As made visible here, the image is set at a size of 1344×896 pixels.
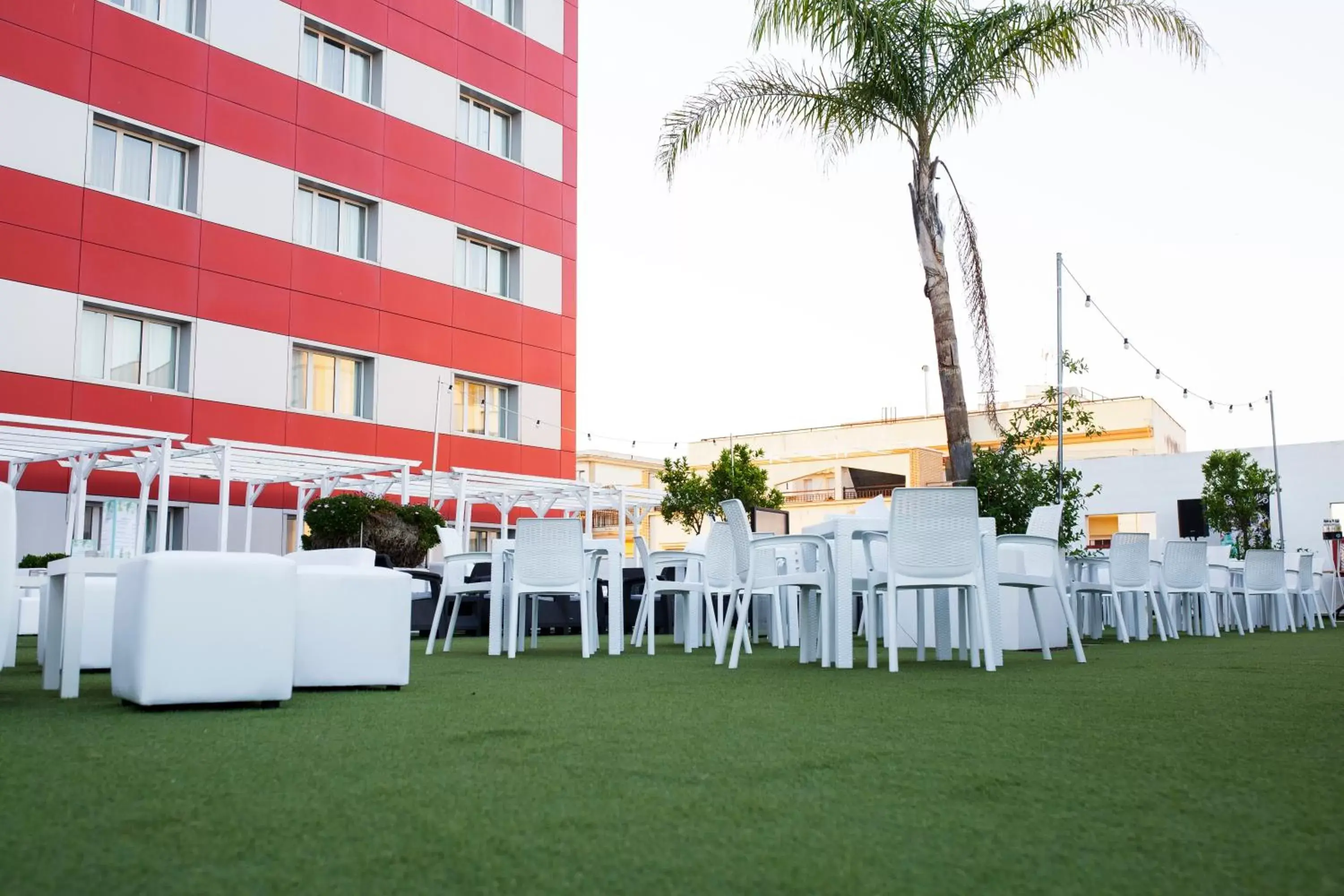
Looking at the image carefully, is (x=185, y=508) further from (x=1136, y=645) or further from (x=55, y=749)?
(x=55, y=749)

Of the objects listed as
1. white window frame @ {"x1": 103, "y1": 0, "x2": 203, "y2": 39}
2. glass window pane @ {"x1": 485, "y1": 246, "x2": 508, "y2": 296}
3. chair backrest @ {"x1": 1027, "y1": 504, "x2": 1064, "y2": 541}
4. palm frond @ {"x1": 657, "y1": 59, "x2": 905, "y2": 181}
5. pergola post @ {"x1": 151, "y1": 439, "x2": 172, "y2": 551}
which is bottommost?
chair backrest @ {"x1": 1027, "y1": 504, "x2": 1064, "y2": 541}

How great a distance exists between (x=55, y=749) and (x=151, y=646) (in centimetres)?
110

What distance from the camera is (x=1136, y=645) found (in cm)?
873

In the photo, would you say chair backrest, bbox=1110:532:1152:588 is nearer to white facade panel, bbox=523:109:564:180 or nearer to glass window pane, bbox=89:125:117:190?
glass window pane, bbox=89:125:117:190

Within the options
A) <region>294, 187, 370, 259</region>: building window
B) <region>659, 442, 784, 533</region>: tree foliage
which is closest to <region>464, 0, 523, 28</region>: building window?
<region>294, 187, 370, 259</region>: building window

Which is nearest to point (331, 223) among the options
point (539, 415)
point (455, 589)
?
point (539, 415)

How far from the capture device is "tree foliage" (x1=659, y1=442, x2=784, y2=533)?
2589 centimetres

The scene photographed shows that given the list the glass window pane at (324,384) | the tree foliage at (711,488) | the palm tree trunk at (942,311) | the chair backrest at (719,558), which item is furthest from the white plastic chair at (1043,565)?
the tree foliage at (711,488)

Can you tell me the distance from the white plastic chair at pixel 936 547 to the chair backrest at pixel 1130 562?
138 inches

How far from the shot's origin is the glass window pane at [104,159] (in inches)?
619

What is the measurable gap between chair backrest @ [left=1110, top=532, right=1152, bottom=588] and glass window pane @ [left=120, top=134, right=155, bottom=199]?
45.4 feet

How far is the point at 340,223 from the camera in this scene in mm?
18875

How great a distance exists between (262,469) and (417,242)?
5.18 meters

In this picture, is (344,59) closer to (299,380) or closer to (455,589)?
(299,380)
